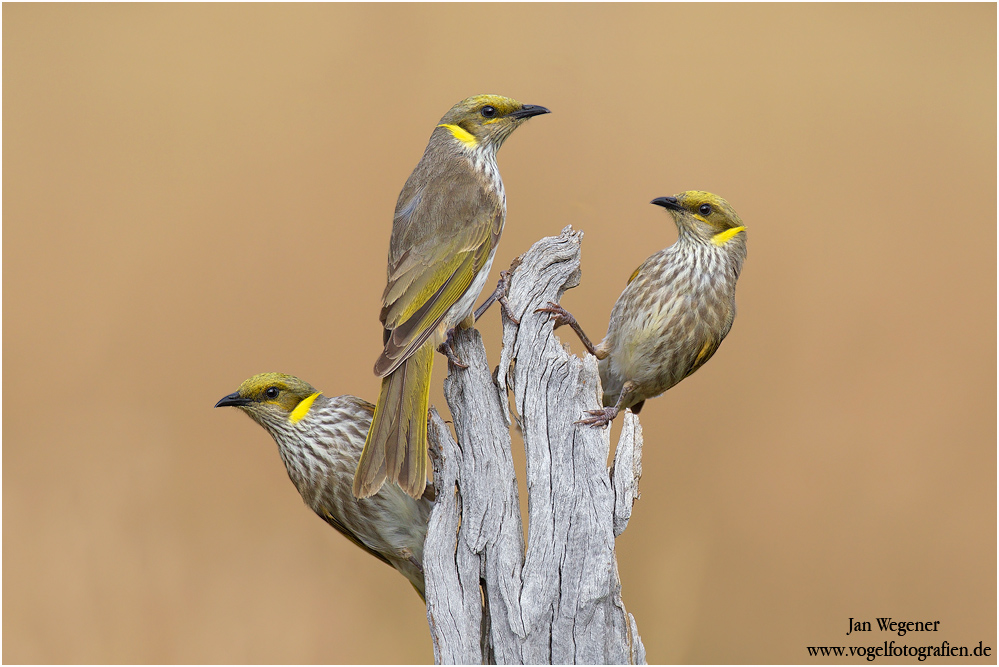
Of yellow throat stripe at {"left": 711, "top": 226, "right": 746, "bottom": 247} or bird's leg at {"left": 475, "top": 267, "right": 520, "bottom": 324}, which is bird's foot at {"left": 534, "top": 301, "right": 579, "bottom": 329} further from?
yellow throat stripe at {"left": 711, "top": 226, "right": 746, "bottom": 247}

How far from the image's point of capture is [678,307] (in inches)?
149

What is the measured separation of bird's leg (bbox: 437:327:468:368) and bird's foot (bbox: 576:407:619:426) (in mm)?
535

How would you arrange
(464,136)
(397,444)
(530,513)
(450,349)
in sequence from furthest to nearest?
(464,136), (450,349), (530,513), (397,444)

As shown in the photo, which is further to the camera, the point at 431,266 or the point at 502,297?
the point at 502,297

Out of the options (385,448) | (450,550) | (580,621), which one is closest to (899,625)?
(580,621)

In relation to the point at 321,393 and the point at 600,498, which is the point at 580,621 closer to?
the point at 600,498

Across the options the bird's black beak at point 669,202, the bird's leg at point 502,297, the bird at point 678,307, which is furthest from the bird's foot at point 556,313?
the bird's black beak at point 669,202

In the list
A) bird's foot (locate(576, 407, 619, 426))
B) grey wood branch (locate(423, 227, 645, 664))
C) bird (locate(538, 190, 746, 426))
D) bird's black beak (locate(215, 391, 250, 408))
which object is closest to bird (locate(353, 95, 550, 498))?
grey wood branch (locate(423, 227, 645, 664))

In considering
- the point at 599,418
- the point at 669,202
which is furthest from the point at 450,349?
the point at 669,202

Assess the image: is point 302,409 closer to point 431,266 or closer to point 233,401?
point 233,401

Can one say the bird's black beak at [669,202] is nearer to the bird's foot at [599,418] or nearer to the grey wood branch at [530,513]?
the grey wood branch at [530,513]

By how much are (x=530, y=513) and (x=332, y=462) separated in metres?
0.95

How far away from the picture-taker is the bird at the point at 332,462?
3.62 m

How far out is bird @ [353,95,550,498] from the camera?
303 centimetres
